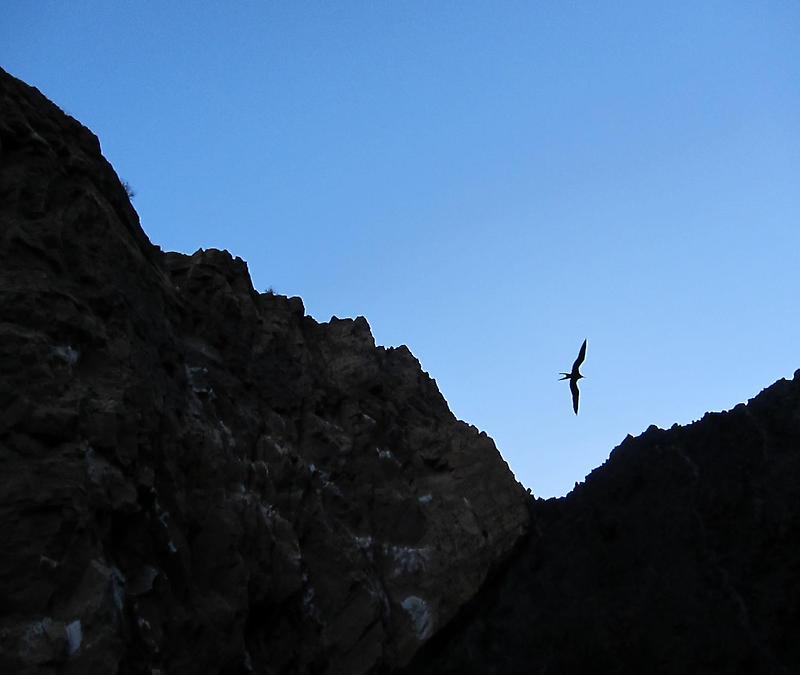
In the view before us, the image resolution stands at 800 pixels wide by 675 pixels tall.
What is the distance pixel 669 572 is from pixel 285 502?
8.73 metres

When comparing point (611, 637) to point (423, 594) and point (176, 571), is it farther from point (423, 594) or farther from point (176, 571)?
point (176, 571)

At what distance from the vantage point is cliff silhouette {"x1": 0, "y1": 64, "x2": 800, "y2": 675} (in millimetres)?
13891

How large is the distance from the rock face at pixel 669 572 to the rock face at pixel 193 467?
1172 millimetres

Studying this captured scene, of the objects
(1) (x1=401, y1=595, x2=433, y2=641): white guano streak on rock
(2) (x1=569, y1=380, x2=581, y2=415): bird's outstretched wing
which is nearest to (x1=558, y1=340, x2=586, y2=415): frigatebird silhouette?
(2) (x1=569, y1=380, x2=581, y2=415): bird's outstretched wing

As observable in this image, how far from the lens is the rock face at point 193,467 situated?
43.9ft

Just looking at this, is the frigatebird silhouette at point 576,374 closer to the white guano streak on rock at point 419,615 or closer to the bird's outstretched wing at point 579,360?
→ the bird's outstretched wing at point 579,360

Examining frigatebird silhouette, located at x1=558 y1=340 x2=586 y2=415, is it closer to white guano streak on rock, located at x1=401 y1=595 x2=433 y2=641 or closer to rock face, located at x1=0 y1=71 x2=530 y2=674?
rock face, located at x1=0 y1=71 x2=530 y2=674

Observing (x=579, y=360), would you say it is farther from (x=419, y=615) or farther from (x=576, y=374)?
(x=419, y=615)

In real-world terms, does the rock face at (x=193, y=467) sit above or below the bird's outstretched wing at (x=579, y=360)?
below

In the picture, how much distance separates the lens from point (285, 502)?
19203 mm

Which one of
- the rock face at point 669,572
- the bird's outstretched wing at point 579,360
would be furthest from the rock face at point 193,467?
the bird's outstretched wing at point 579,360

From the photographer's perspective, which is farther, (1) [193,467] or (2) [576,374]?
(2) [576,374]

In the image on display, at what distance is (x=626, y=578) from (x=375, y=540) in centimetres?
577

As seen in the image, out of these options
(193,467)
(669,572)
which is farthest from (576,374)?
(193,467)
